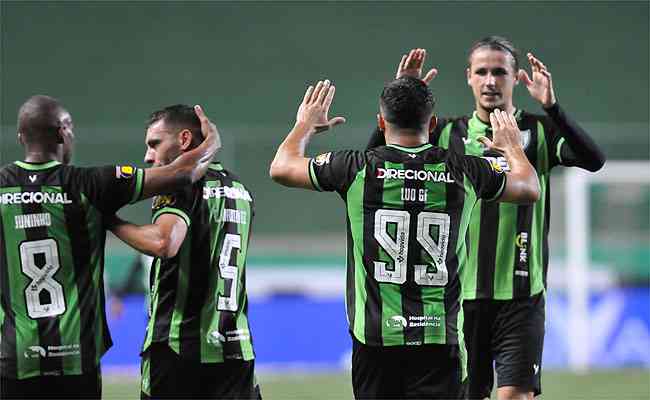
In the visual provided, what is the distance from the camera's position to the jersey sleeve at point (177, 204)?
4645mm

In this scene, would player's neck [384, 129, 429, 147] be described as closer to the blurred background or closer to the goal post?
the goal post

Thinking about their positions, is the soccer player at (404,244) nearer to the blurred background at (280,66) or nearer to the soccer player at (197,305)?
the soccer player at (197,305)

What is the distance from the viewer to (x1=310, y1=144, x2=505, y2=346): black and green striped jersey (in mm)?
4508

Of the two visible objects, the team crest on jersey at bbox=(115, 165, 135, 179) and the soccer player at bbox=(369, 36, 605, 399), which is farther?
the soccer player at bbox=(369, 36, 605, 399)

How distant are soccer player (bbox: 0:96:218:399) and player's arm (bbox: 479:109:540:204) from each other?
5.10 feet

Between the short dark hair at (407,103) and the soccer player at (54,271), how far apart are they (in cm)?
104

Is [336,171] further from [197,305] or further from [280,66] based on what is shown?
[280,66]

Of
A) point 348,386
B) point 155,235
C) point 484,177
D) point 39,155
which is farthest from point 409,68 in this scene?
point 348,386

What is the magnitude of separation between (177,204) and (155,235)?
26cm

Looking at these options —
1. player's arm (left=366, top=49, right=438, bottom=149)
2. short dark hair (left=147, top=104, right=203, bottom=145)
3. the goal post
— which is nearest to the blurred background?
the goal post

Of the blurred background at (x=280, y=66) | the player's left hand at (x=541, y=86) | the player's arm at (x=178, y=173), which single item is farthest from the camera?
the blurred background at (x=280, y=66)

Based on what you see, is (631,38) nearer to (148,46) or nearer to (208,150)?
(148,46)

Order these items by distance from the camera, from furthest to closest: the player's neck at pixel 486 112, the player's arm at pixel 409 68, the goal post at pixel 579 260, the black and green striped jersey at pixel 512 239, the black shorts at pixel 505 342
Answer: the goal post at pixel 579 260
the player's neck at pixel 486 112
the black and green striped jersey at pixel 512 239
the black shorts at pixel 505 342
the player's arm at pixel 409 68

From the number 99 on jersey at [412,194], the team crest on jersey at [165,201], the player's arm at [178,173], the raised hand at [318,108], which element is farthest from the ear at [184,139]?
the number 99 on jersey at [412,194]
